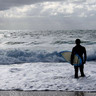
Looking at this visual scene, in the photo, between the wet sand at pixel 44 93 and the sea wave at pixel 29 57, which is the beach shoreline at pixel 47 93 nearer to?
the wet sand at pixel 44 93

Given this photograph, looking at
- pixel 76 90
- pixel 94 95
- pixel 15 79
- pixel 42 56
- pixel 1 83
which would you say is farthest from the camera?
pixel 42 56

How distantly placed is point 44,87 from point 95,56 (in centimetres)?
950

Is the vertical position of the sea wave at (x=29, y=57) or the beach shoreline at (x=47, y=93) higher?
the beach shoreline at (x=47, y=93)

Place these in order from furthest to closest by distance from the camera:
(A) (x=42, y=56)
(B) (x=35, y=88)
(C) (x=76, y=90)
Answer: (A) (x=42, y=56)
(B) (x=35, y=88)
(C) (x=76, y=90)

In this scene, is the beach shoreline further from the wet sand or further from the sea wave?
the sea wave

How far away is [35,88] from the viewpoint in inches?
204

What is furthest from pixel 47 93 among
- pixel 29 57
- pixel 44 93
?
pixel 29 57

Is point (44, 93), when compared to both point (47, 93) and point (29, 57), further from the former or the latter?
point (29, 57)

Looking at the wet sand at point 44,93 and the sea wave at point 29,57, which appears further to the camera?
the sea wave at point 29,57

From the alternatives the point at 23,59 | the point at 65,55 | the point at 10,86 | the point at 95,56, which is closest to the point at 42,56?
the point at 23,59

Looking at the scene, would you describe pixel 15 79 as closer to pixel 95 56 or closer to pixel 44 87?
pixel 44 87

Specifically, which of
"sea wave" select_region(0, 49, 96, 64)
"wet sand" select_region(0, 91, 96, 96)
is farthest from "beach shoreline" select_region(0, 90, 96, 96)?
"sea wave" select_region(0, 49, 96, 64)

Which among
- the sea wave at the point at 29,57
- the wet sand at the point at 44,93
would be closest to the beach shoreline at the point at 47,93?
the wet sand at the point at 44,93

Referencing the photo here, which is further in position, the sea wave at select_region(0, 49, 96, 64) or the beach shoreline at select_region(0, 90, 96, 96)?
the sea wave at select_region(0, 49, 96, 64)
